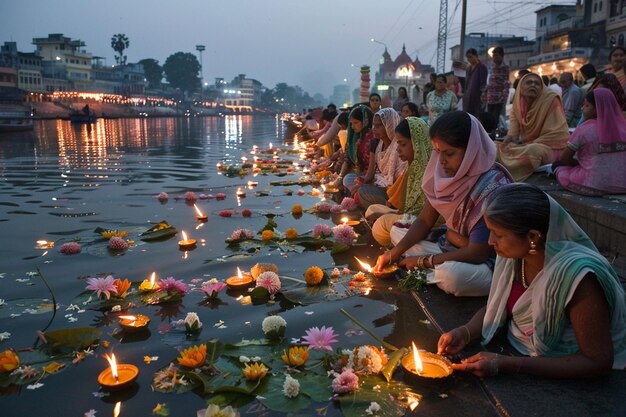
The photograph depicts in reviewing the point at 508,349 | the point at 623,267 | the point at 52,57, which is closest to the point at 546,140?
the point at 623,267

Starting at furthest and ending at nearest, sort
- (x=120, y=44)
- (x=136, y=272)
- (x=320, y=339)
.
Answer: (x=120, y=44) → (x=136, y=272) → (x=320, y=339)

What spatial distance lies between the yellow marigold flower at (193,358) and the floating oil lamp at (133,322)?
69 cm

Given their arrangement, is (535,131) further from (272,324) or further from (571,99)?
(272,324)

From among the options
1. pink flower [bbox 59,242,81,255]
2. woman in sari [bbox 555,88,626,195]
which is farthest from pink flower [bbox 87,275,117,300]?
woman in sari [bbox 555,88,626,195]

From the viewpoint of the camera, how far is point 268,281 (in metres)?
3.77

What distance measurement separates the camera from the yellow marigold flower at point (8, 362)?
2705mm

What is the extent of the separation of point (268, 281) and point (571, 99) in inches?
315

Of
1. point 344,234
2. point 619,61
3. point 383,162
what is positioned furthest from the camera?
point 619,61

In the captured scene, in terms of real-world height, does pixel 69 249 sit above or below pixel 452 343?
below

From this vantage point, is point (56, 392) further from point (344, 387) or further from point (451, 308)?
point (451, 308)

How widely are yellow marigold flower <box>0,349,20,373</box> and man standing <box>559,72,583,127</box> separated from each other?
948 cm

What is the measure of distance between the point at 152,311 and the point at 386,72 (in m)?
85.0

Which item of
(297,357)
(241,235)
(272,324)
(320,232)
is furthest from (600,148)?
(297,357)

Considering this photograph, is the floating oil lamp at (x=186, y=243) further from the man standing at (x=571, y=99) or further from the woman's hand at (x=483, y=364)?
the man standing at (x=571, y=99)
